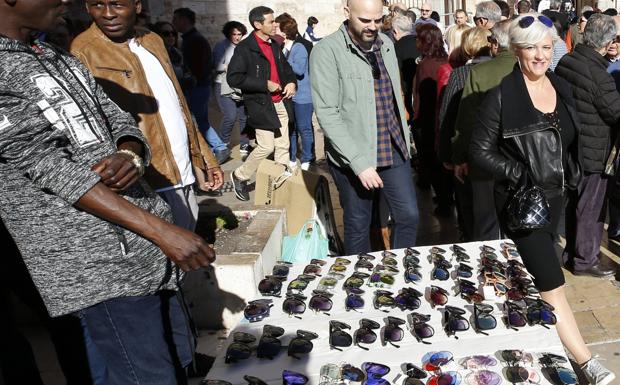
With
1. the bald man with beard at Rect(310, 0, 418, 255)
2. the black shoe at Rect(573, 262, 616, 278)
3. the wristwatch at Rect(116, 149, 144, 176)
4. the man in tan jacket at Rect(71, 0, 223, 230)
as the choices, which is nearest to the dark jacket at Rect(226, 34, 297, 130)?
the bald man with beard at Rect(310, 0, 418, 255)

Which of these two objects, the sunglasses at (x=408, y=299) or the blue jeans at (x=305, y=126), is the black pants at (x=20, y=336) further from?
the blue jeans at (x=305, y=126)

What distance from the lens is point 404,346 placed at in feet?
6.73

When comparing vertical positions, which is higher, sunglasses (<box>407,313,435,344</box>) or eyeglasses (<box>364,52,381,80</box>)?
eyeglasses (<box>364,52,381,80</box>)

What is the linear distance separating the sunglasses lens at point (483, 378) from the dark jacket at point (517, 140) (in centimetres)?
123

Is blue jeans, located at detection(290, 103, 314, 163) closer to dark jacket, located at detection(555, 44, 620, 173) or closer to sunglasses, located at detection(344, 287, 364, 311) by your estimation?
dark jacket, located at detection(555, 44, 620, 173)

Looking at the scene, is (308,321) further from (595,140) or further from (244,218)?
(595,140)

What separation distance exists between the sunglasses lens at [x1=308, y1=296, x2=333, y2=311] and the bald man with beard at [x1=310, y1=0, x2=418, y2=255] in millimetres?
1085

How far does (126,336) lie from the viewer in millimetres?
1863

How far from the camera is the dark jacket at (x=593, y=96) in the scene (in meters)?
3.70

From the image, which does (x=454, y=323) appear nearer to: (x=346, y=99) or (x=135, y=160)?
(x=135, y=160)

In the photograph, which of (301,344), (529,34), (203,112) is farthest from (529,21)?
(203,112)

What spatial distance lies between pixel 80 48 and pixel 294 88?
387 centimetres

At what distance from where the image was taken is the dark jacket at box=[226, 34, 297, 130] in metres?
5.92

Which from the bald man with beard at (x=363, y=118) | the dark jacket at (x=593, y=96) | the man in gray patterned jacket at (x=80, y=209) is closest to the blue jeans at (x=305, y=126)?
the bald man with beard at (x=363, y=118)
